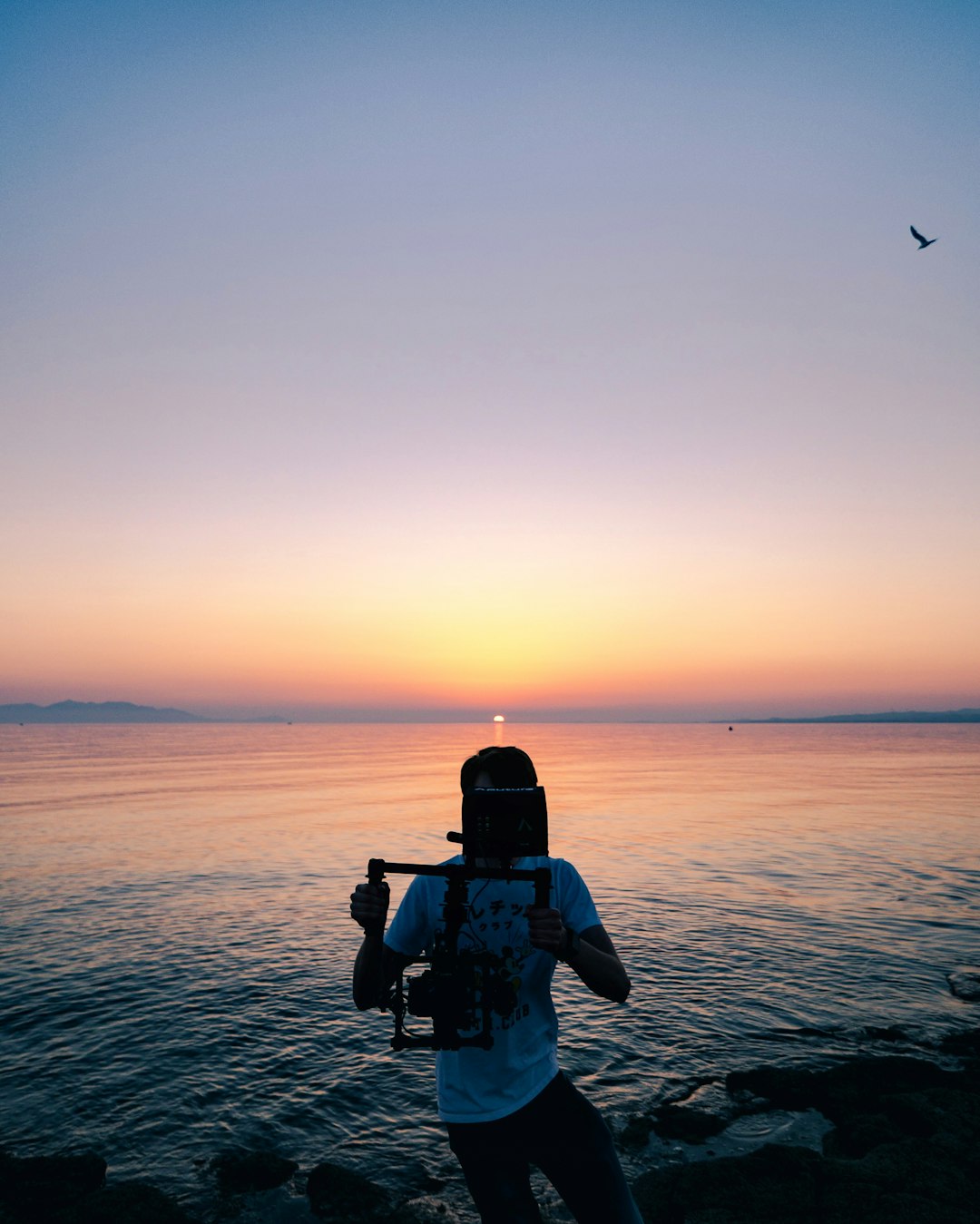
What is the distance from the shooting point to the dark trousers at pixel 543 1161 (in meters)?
3.64

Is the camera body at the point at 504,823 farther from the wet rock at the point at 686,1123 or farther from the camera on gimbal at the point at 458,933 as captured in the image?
the wet rock at the point at 686,1123

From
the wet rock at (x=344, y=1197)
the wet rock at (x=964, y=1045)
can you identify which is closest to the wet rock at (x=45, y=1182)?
the wet rock at (x=344, y=1197)

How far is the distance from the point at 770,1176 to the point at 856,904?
15.5 m

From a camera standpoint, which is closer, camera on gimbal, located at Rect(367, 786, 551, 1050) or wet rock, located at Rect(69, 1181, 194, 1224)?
camera on gimbal, located at Rect(367, 786, 551, 1050)

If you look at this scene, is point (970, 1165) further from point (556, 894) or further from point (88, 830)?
point (88, 830)

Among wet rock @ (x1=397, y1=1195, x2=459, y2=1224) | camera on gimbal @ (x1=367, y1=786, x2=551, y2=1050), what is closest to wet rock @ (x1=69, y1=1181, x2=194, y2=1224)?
wet rock @ (x1=397, y1=1195, x2=459, y2=1224)

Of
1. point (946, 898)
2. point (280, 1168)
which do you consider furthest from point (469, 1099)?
point (946, 898)

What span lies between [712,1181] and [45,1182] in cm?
702

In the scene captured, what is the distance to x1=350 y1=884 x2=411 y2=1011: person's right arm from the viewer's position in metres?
3.60

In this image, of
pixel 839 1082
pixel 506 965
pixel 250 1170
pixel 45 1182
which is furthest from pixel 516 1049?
pixel 839 1082

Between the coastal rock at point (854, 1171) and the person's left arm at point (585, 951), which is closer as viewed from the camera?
the person's left arm at point (585, 951)

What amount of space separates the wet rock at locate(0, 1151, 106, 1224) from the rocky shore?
16mm

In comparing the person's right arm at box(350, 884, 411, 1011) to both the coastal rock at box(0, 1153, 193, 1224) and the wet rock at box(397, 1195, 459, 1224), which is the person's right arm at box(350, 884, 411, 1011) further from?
the coastal rock at box(0, 1153, 193, 1224)

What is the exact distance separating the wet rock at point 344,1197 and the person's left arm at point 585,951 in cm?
596
